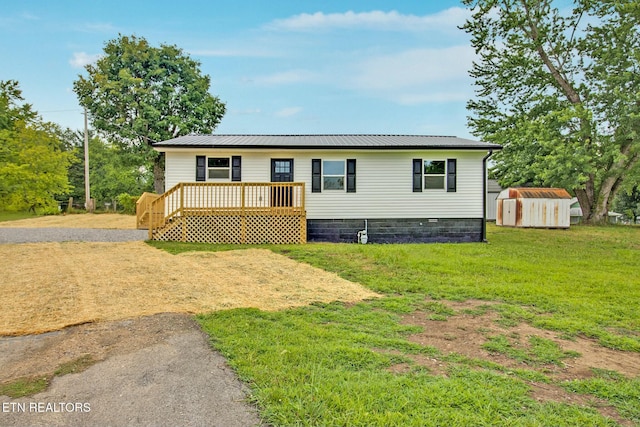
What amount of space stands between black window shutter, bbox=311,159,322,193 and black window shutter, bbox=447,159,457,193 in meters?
4.54

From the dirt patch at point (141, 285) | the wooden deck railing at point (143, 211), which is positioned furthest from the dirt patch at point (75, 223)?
the dirt patch at point (141, 285)

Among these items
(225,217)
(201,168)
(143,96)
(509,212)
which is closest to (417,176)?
(225,217)

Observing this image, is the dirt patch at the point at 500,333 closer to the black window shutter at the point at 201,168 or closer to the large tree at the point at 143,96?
the black window shutter at the point at 201,168

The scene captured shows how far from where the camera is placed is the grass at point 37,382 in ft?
8.27

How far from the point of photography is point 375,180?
12.7m

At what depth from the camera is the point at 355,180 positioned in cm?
1262

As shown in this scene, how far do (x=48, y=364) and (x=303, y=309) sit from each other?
266 cm

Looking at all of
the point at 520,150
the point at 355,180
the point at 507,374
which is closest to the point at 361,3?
the point at 355,180

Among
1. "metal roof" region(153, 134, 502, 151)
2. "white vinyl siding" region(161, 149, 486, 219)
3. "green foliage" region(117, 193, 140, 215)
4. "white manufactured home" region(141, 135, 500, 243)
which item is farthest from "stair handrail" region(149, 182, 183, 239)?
"green foliage" region(117, 193, 140, 215)

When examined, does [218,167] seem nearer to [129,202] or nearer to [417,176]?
[417,176]

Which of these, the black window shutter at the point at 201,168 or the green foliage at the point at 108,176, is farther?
the green foliage at the point at 108,176

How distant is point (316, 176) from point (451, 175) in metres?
4.79

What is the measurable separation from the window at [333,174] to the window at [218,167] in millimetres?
3425

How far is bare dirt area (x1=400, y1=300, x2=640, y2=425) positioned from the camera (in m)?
2.64
